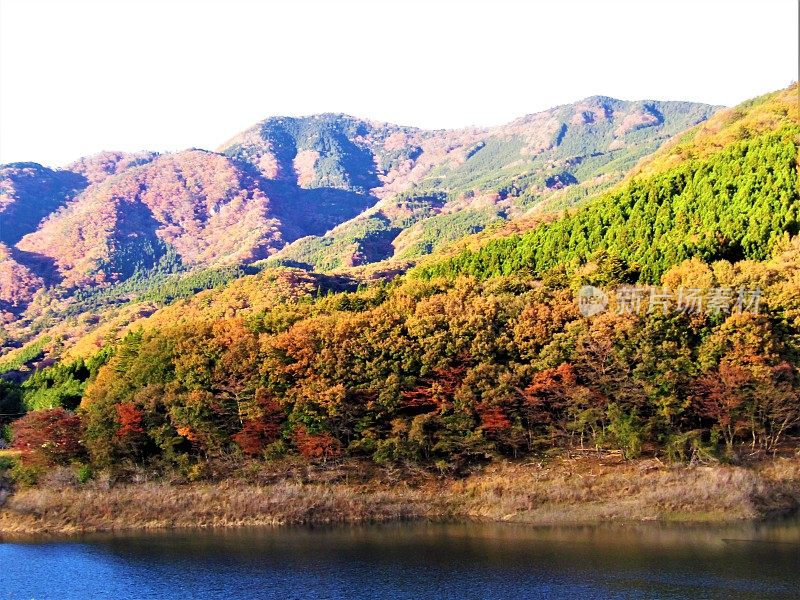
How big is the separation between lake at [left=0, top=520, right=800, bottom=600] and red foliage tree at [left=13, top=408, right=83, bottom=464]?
9.60m

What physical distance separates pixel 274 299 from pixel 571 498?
6627 cm

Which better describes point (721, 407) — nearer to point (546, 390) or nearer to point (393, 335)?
point (546, 390)

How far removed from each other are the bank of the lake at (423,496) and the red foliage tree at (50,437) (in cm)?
240

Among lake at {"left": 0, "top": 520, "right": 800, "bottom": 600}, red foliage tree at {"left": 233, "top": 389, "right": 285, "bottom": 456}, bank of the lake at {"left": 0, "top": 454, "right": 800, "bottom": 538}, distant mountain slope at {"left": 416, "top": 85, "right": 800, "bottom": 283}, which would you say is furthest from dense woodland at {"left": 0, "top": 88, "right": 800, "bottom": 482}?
lake at {"left": 0, "top": 520, "right": 800, "bottom": 600}

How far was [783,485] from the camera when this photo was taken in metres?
52.6

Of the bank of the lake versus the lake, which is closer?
the lake

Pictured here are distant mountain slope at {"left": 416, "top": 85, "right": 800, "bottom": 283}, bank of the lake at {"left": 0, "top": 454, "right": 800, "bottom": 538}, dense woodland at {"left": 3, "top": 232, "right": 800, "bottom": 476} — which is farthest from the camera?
distant mountain slope at {"left": 416, "top": 85, "right": 800, "bottom": 283}

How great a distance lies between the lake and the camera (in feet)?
126

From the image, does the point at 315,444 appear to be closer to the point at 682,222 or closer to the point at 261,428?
the point at 261,428

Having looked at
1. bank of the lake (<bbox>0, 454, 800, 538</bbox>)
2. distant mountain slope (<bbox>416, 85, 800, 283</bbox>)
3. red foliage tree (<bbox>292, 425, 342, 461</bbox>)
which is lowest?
bank of the lake (<bbox>0, 454, 800, 538</bbox>)

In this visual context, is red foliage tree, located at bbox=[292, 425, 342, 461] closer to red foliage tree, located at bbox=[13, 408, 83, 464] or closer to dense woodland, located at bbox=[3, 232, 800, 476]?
dense woodland, located at bbox=[3, 232, 800, 476]

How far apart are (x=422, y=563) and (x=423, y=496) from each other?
13013 millimetres

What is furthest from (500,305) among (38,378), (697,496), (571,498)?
(38,378)

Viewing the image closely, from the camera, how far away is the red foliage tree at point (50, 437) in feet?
200
